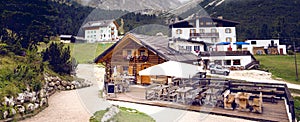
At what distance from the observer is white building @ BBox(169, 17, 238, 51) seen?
43469 mm

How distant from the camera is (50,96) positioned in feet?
44.0

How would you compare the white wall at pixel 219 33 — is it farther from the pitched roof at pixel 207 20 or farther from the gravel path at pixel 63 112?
the gravel path at pixel 63 112

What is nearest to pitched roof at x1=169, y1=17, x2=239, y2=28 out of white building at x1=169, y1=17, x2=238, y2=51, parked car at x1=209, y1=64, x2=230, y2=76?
white building at x1=169, y1=17, x2=238, y2=51

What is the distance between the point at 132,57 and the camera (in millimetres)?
15969

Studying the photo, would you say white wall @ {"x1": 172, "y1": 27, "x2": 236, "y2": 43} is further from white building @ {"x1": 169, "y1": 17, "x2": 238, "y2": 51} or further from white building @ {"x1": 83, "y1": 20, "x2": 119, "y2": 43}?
white building @ {"x1": 83, "y1": 20, "x2": 119, "y2": 43}

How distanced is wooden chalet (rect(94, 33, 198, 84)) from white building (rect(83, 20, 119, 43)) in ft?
97.2

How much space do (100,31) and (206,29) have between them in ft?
80.1

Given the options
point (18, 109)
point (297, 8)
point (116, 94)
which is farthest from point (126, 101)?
point (297, 8)

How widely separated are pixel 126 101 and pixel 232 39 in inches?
1523

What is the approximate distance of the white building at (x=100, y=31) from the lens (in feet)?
156

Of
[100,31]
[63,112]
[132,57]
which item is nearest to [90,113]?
[63,112]

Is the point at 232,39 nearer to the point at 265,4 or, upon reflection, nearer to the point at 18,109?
the point at 18,109

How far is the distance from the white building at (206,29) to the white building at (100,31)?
45.0 feet

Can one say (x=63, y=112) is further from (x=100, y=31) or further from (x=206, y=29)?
(x=100, y=31)
